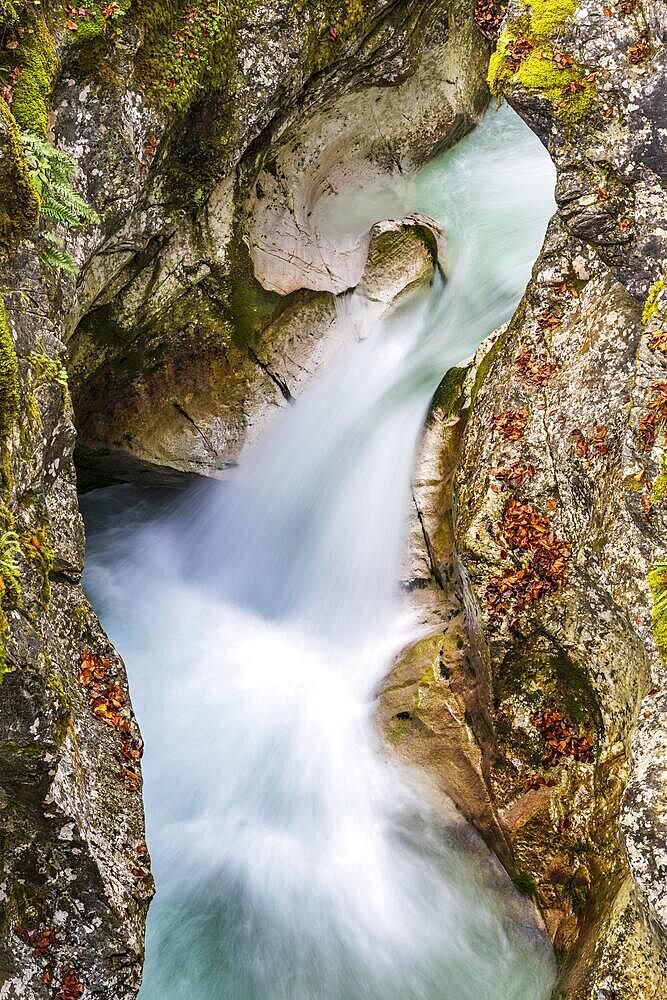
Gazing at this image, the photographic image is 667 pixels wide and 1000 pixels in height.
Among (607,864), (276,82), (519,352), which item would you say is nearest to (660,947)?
(607,864)

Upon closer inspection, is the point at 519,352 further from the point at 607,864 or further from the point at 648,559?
the point at 607,864

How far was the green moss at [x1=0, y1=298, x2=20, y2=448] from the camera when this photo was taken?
539cm

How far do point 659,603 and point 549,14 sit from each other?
496 cm

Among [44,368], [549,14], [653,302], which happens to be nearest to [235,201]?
[549,14]

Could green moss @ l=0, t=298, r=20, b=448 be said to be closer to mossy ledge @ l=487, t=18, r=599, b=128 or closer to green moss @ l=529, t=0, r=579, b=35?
mossy ledge @ l=487, t=18, r=599, b=128

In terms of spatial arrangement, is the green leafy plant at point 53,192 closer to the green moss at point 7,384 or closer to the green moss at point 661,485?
the green moss at point 7,384

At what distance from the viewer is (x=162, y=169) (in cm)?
819

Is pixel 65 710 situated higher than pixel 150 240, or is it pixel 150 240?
pixel 150 240

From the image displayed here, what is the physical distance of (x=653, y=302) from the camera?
620 centimetres

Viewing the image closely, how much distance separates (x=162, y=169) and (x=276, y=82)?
1.43 meters

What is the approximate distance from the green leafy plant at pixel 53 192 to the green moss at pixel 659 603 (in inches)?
184

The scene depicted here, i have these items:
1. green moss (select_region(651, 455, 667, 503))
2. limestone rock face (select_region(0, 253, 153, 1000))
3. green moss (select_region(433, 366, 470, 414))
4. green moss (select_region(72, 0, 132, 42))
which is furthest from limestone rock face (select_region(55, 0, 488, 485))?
green moss (select_region(651, 455, 667, 503))

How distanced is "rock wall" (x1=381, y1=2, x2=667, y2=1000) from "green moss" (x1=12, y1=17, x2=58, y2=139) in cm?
366

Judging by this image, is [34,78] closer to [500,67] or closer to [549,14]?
[500,67]
